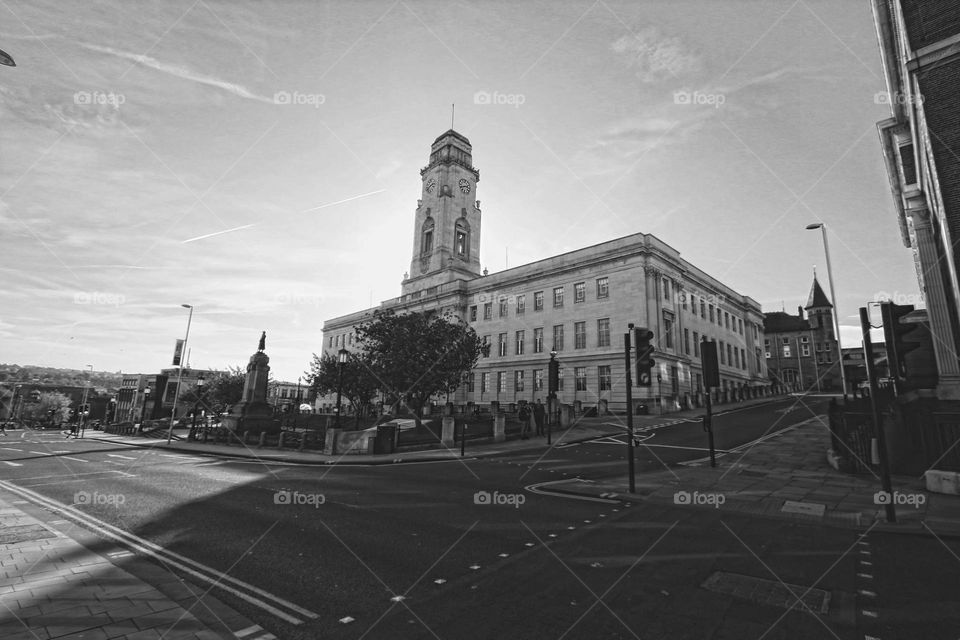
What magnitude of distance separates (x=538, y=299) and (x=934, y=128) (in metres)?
39.3

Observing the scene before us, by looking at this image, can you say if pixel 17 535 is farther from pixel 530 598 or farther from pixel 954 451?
pixel 954 451

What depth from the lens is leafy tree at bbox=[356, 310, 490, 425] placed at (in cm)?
3238

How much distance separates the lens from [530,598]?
180 inches

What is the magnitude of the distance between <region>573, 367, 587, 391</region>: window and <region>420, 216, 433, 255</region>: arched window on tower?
34.3 meters

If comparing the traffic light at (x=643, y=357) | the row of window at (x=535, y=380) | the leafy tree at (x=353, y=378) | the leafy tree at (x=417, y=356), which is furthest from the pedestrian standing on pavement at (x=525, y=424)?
the traffic light at (x=643, y=357)

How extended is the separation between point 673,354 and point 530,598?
4469cm

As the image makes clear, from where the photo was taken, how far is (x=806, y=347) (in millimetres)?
75375

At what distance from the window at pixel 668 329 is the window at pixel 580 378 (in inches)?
353

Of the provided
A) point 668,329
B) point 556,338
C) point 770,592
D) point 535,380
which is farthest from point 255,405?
point 668,329

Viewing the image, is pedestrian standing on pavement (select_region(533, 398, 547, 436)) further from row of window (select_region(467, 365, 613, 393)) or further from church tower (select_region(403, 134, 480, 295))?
church tower (select_region(403, 134, 480, 295))

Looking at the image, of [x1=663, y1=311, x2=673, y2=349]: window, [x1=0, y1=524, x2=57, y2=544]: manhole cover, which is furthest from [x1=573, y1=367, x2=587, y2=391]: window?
[x1=0, y1=524, x2=57, y2=544]: manhole cover

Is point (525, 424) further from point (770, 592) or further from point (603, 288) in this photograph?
point (603, 288)

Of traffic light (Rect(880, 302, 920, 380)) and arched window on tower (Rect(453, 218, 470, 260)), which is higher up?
arched window on tower (Rect(453, 218, 470, 260))

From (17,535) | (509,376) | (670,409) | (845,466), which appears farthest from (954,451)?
(509,376)
